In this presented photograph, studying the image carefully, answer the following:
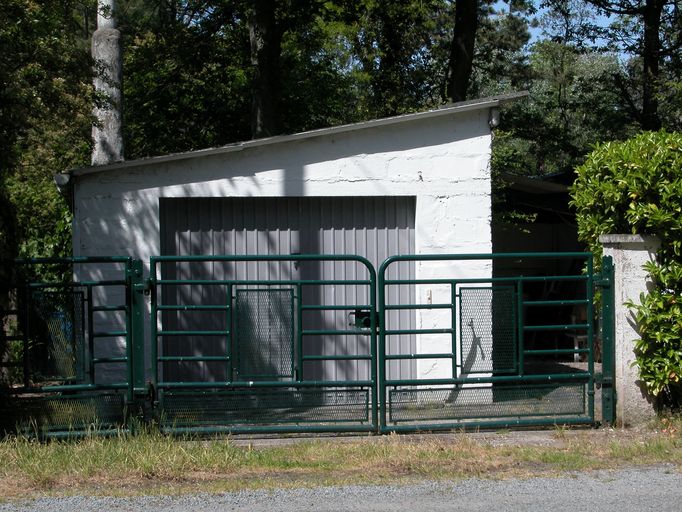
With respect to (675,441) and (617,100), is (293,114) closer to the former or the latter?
(617,100)

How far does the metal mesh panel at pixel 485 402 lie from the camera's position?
31.0 ft

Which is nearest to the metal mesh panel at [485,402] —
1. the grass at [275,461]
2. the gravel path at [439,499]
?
the grass at [275,461]

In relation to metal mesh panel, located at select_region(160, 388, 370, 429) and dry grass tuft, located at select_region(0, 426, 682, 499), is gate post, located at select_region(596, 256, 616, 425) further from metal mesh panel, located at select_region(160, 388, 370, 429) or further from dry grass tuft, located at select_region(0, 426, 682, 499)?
metal mesh panel, located at select_region(160, 388, 370, 429)

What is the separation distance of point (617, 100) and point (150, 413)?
17471 millimetres

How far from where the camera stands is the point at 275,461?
8.06 metres

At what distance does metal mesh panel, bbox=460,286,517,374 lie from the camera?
954 cm

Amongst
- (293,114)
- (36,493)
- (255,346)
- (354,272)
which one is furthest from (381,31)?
(36,493)

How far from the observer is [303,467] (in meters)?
7.94

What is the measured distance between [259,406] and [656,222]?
14.6 feet

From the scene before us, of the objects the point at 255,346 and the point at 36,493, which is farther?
the point at 255,346

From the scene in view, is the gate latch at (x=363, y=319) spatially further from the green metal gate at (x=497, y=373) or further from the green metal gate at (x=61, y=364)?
the green metal gate at (x=61, y=364)

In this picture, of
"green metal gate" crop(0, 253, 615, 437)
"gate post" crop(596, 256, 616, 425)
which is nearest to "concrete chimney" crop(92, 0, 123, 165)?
"green metal gate" crop(0, 253, 615, 437)

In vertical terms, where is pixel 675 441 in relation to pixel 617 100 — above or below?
below

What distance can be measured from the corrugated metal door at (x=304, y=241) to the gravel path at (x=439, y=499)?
3.92m
